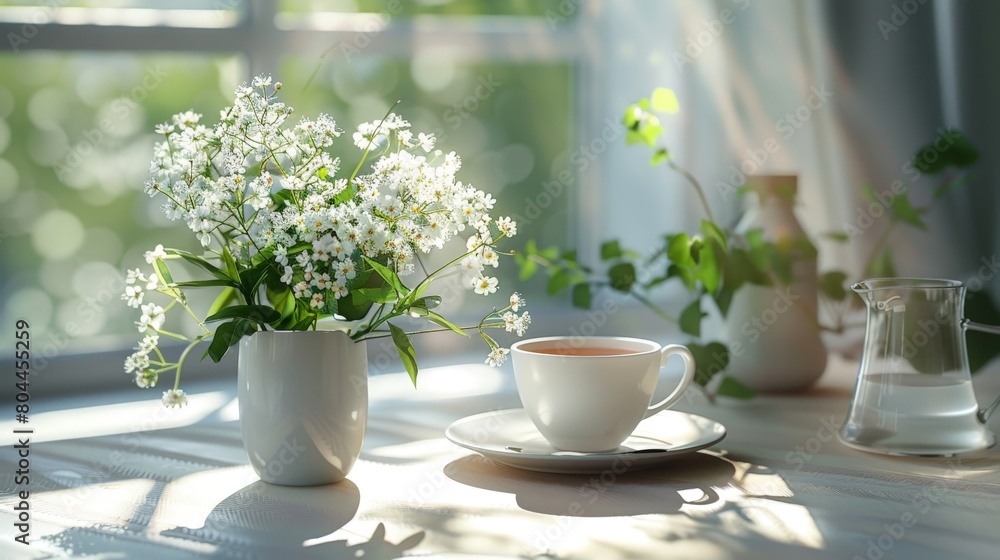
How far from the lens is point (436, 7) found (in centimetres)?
170

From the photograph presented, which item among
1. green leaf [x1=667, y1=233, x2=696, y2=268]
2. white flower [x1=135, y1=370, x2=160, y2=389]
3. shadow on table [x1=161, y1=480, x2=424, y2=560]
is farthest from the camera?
green leaf [x1=667, y1=233, x2=696, y2=268]

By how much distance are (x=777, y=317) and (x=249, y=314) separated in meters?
0.62

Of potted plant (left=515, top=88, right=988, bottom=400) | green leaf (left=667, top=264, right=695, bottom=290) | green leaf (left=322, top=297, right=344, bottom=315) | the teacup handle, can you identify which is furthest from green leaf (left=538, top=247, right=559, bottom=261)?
green leaf (left=322, top=297, right=344, bottom=315)

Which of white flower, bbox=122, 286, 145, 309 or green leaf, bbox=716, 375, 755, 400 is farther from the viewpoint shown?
green leaf, bbox=716, 375, 755, 400

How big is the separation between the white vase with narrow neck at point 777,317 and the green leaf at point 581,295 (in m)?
0.16

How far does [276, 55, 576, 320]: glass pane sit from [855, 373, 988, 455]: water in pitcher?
0.73m

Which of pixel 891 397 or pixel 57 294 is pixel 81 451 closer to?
pixel 57 294

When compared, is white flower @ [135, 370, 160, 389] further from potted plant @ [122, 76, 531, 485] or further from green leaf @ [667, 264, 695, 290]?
green leaf @ [667, 264, 695, 290]

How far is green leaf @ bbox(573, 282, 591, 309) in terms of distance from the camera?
1.16m

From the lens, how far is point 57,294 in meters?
1.42

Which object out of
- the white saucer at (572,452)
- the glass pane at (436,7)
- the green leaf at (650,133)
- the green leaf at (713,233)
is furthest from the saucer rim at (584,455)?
the glass pane at (436,7)

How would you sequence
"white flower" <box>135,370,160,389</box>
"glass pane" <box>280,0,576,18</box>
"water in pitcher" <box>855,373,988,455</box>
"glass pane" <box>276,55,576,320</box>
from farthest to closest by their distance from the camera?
1. "glass pane" <box>276,55,576,320</box>
2. "glass pane" <box>280,0,576,18</box>
3. "water in pitcher" <box>855,373,988,455</box>
4. "white flower" <box>135,370,160,389</box>

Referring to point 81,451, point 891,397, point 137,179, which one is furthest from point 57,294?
point 891,397

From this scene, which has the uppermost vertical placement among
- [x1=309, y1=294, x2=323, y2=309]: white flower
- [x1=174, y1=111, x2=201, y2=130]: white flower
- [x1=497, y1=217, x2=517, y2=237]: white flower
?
[x1=174, y1=111, x2=201, y2=130]: white flower
